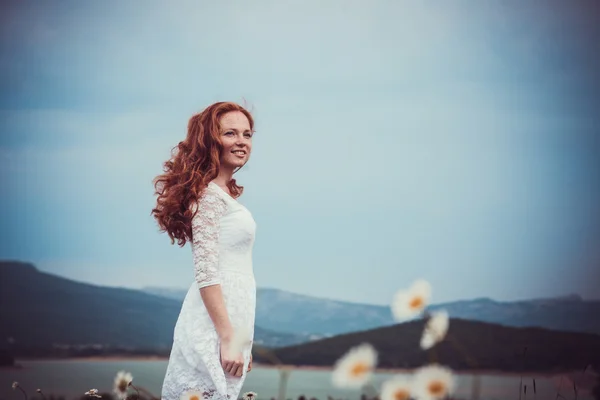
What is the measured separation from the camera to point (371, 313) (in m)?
A: 5.06

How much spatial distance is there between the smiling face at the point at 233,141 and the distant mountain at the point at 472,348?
3015mm

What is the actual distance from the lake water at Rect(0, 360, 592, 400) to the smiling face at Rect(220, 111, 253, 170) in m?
2.58

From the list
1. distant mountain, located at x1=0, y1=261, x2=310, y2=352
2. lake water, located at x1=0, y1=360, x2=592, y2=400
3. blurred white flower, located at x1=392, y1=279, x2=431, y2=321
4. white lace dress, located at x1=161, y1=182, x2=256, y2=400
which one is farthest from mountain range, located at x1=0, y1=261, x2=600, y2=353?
blurred white flower, located at x1=392, y1=279, x2=431, y2=321

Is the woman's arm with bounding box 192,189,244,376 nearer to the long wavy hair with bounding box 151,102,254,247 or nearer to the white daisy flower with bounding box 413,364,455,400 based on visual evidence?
the long wavy hair with bounding box 151,102,254,247

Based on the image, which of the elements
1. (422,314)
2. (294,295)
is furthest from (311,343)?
(422,314)

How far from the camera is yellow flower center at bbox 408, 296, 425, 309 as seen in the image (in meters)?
0.87

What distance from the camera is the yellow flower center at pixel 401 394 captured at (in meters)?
0.84

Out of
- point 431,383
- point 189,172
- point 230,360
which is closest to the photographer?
point 431,383

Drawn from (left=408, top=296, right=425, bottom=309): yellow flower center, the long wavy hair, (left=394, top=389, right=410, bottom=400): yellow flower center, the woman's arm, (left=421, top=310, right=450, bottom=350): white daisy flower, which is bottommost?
(left=394, top=389, right=410, bottom=400): yellow flower center

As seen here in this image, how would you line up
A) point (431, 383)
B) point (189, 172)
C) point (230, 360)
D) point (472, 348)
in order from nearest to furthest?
point (431, 383) → point (230, 360) → point (189, 172) → point (472, 348)

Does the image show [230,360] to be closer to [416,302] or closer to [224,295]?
[224,295]

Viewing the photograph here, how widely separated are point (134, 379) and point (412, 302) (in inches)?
152

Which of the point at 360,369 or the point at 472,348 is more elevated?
the point at 472,348

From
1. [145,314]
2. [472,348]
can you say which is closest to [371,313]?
[472,348]
